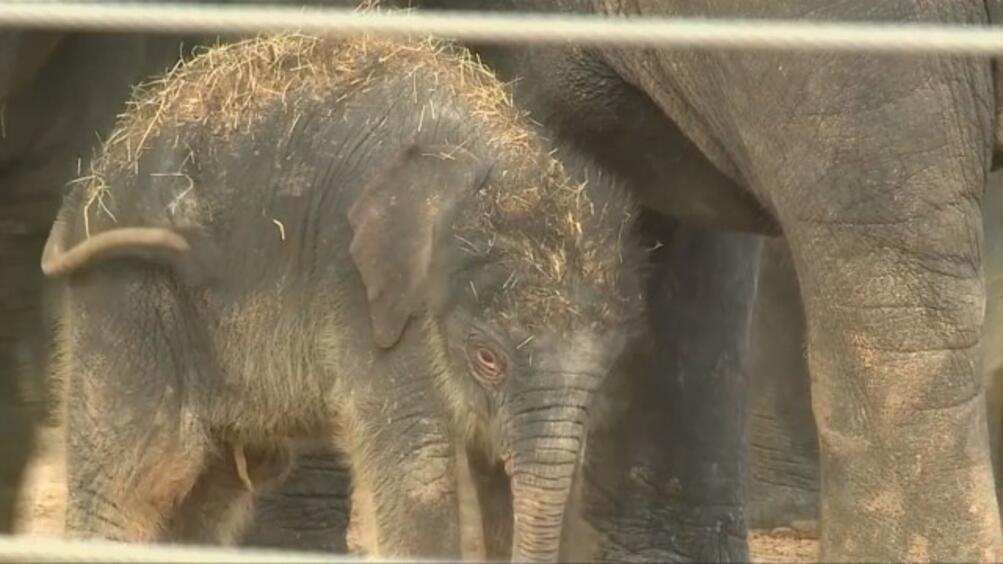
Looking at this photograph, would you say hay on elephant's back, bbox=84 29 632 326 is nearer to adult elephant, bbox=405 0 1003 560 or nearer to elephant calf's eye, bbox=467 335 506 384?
elephant calf's eye, bbox=467 335 506 384

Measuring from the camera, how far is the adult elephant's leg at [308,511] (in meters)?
2.25

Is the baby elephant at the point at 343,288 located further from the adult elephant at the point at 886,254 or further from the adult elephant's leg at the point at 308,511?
the adult elephant's leg at the point at 308,511

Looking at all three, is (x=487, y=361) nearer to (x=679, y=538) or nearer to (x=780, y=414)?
(x=679, y=538)

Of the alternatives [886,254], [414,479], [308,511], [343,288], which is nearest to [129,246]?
[343,288]

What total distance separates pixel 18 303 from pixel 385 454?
785 millimetres

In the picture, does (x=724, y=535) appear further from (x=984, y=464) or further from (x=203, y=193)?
(x=203, y=193)

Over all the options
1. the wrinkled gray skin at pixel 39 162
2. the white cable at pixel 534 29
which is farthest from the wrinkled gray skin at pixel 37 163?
the white cable at pixel 534 29

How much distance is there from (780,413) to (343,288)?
127 cm

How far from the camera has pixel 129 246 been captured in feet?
5.97

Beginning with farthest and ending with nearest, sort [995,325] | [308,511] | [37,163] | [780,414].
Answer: [780,414] → [995,325] → [37,163] → [308,511]

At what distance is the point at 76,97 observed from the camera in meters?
2.33

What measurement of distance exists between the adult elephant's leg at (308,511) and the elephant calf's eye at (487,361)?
522mm

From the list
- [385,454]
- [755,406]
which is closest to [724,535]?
[755,406]

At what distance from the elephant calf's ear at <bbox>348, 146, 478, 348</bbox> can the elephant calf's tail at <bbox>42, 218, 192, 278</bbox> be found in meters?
0.16
